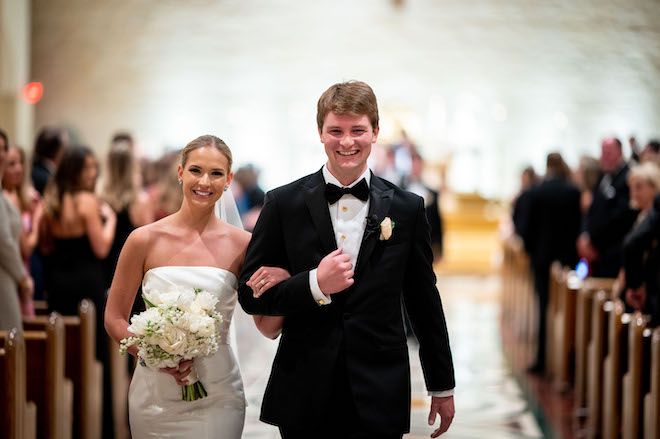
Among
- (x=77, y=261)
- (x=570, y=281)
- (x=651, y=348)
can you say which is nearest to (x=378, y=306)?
(x=651, y=348)

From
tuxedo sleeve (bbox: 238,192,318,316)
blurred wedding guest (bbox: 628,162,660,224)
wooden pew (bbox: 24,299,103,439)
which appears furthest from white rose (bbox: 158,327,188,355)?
blurred wedding guest (bbox: 628,162,660,224)

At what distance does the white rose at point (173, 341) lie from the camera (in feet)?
9.14

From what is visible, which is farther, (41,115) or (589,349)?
(41,115)

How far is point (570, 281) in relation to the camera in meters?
6.90

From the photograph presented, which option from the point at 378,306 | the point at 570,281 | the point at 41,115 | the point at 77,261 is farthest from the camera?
the point at 41,115

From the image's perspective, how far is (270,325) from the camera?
292 centimetres

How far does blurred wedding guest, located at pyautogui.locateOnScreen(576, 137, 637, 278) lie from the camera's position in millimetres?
7332

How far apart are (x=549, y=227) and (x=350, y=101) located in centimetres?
571

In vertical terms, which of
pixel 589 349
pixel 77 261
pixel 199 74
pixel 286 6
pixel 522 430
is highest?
pixel 286 6

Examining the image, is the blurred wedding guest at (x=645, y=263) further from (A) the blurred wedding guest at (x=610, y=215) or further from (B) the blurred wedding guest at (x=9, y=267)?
(B) the blurred wedding guest at (x=9, y=267)

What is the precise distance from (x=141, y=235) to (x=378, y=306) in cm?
96

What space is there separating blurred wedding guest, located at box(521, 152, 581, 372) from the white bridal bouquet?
571 centimetres

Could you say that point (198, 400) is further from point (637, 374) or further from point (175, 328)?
point (637, 374)

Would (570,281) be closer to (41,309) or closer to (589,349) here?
(589,349)
